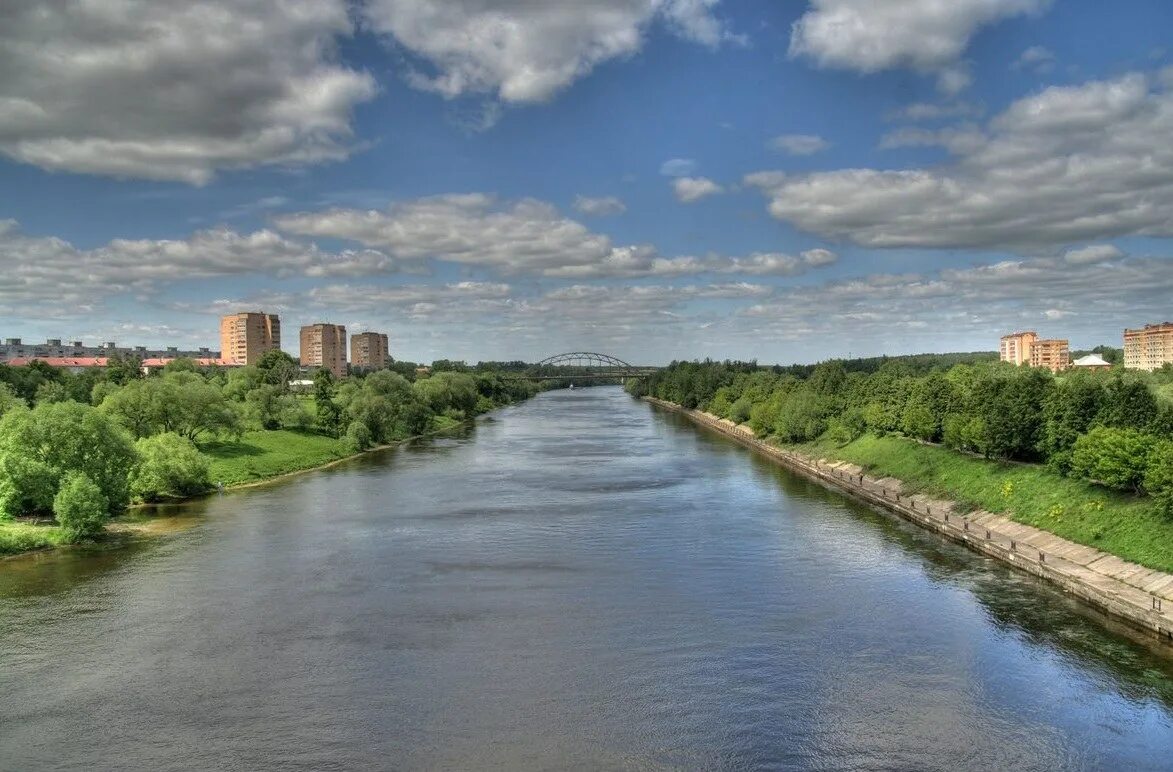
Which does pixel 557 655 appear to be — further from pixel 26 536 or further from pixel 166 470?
pixel 166 470

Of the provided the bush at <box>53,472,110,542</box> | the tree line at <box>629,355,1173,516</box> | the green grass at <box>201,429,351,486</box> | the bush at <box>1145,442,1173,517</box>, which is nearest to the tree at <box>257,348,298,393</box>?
the green grass at <box>201,429,351,486</box>

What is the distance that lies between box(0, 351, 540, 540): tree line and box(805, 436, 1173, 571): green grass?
33917 mm

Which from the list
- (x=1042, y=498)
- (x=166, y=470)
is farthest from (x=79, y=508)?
(x=1042, y=498)

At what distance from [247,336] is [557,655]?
149 meters

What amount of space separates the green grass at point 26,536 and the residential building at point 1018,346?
145 m

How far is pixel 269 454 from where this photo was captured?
53406mm

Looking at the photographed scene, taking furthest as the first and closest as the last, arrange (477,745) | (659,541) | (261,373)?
(261,373)
(659,541)
(477,745)

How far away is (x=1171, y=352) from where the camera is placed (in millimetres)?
113500

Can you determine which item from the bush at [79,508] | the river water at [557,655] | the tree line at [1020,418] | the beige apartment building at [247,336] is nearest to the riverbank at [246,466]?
the bush at [79,508]

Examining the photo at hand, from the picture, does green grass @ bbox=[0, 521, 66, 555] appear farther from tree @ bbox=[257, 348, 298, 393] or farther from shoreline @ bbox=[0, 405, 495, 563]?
tree @ bbox=[257, 348, 298, 393]

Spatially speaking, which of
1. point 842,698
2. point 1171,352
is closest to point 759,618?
point 842,698

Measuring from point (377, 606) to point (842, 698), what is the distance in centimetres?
1234

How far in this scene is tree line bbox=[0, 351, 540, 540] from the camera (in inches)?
1252

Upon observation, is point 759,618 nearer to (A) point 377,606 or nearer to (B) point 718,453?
(A) point 377,606
